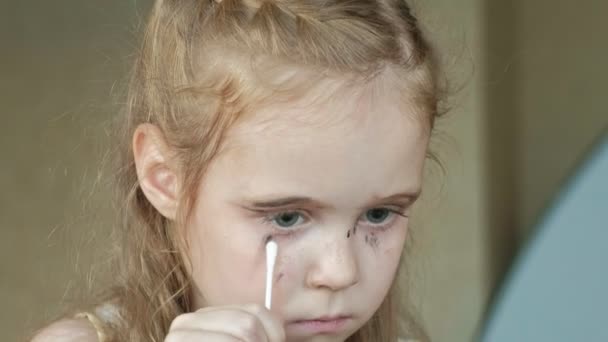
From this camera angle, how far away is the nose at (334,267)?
141 cm

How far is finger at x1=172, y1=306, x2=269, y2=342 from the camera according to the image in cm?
137

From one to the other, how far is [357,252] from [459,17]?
163 centimetres

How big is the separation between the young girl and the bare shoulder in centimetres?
20

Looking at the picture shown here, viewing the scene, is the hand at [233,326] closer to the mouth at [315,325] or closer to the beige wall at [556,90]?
the mouth at [315,325]

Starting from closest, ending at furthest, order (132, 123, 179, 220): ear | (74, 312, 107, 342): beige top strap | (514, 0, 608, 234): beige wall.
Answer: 1. (132, 123, 179, 220): ear
2. (74, 312, 107, 342): beige top strap
3. (514, 0, 608, 234): beige wall

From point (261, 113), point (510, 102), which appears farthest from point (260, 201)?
point (510, 102)

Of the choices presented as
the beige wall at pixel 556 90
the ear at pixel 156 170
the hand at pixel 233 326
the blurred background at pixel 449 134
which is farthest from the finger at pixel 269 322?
the beige wall at pixel 556 90

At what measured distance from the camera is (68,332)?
67.8 inches

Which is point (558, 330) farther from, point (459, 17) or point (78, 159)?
point (78, 159)

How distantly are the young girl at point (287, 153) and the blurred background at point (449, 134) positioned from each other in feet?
4.21

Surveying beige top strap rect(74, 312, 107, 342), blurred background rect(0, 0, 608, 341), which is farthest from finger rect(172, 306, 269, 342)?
blurred background rect(0, 0, 608, 341)

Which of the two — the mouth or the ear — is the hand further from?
the ear

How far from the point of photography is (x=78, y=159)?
3.00 meters

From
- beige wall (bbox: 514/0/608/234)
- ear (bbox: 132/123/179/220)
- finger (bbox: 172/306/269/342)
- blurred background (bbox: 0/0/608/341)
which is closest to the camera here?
finger (bbox: 172/306/269/342)
